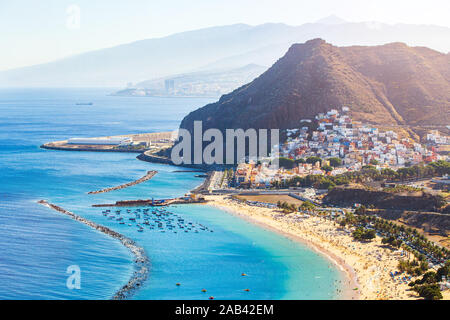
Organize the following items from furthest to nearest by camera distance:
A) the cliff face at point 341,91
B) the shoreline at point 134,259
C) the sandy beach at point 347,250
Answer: the cliff face at point 341,91 < the sandy beach at point 347,250 < the shoreline at point 134,259

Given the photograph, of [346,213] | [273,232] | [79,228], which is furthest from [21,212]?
[346,213]

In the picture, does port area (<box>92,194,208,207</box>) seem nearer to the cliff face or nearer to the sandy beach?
the sandy beach

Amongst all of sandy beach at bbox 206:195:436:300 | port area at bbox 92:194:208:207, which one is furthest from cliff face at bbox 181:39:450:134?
sandy beach at bbox 206:195:436:300

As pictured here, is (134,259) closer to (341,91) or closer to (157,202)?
(157,202)

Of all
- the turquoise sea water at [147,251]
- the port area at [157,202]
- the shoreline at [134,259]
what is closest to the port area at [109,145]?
the turquoise sea water at [147,251]

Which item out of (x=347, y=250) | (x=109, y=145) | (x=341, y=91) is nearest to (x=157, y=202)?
(x=347, y=250)

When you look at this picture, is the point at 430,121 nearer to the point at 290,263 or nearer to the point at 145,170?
the point at 145,170

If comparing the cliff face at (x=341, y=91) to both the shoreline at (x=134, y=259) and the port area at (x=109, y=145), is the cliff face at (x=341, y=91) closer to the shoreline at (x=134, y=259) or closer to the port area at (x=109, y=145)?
the port area at (x=109, y=145)

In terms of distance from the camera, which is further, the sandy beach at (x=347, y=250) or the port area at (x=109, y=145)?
the port area at (x=109, y=145)
